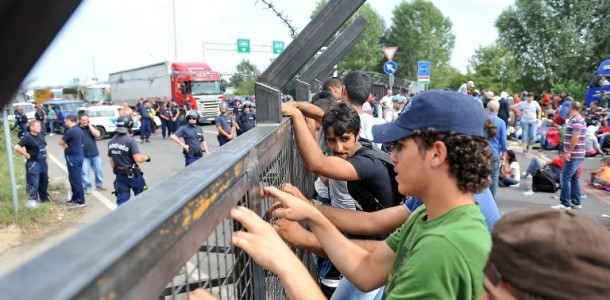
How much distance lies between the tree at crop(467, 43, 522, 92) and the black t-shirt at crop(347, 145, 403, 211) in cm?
4741

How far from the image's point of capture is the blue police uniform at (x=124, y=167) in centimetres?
803

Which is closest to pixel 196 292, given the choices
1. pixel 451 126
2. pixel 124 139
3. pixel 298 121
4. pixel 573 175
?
pixel 451 126

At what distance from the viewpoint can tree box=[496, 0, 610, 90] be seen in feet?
A: 110

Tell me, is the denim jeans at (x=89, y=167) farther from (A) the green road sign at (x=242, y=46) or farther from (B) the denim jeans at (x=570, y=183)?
(A) the green road sign at (x=242, y=46)

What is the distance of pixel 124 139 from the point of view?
816cm

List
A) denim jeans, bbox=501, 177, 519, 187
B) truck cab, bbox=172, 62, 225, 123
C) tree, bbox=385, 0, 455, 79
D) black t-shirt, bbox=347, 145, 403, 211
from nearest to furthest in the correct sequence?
black t-shirt, bbox=347, 145, 403, 211 → denim jeans, bbox=501, 177, 519, 187 → truck cab, bbox=172, 62, 225, 123 → tree, bbox=385, 0, 455, 79

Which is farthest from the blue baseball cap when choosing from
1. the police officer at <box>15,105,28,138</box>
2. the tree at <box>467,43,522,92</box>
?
the tree at <box>467,43,522,92</box>

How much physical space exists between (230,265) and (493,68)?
59.8 metres

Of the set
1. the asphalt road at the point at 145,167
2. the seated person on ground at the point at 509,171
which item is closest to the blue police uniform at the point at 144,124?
the asphalt road at the point at 145,167

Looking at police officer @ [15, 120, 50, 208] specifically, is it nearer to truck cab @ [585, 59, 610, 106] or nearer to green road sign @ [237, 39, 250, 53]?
green road sign @ [237, 39, 250, 53]

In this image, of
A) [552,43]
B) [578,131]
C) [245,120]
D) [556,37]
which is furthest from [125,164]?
[552,43]

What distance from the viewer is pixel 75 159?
32.3 ft

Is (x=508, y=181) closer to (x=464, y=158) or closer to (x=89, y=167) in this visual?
(x=464, y=158)

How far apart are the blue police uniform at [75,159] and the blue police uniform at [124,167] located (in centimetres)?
197
